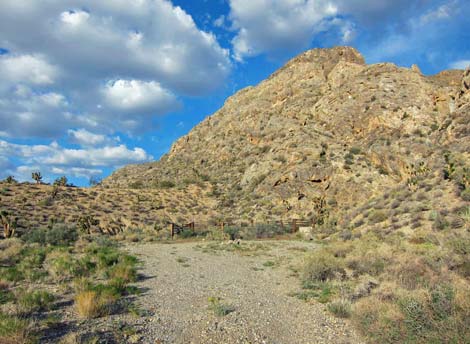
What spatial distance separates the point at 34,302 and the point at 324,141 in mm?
46783

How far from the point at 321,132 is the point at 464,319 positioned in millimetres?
49551

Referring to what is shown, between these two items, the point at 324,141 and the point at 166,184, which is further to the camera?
the point at 166,184

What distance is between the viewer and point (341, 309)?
29.3ft

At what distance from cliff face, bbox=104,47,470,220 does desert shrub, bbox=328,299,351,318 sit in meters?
22.6

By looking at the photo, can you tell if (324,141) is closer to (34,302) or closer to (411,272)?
(411,272)

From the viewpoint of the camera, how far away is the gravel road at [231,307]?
7508mm

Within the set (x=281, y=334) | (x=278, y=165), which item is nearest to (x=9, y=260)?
(x=281, y=334)

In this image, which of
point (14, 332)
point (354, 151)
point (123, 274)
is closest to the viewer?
point (14, 332)

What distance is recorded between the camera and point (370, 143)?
4731cm

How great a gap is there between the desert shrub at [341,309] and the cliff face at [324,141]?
74.2 ft

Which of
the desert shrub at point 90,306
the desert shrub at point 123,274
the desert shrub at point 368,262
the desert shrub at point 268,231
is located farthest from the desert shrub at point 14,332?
the desert shrub at point 268,231

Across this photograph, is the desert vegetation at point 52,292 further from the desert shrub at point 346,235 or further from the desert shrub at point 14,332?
the desert shrub at point 346,235

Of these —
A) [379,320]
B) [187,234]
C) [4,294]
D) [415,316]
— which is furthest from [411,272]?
[187,234]

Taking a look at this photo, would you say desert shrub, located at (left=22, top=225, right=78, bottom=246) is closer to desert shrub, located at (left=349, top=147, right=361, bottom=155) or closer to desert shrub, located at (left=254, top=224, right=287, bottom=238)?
desert shrub, located at (left=254, top=224, right=287, bottom=238)
